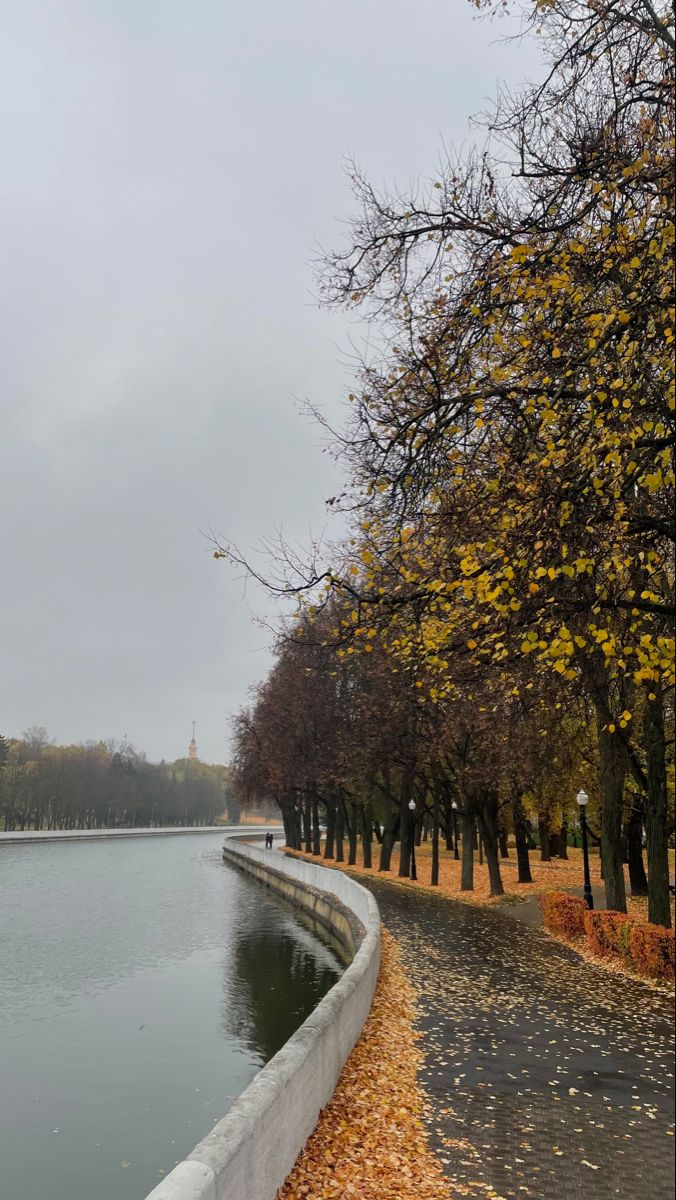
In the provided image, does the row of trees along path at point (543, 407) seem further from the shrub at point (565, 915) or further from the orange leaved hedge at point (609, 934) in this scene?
the shrub at point (565, 915)

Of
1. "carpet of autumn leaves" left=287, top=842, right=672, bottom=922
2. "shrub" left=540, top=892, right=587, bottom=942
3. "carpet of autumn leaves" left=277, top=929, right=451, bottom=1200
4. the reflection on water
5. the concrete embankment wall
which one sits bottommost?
the reflection on water

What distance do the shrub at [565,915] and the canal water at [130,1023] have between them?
17.2 feet

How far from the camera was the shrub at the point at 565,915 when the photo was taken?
16906 mm

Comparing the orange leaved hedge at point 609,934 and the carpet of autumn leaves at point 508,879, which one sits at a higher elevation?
the orange leaved hedge at point 609,934

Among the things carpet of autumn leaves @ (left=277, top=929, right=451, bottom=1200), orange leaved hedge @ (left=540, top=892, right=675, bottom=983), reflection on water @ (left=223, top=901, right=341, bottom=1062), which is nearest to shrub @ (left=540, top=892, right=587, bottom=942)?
orange leaved hedge @ (left=540, top=892, right=675, bottom=983)

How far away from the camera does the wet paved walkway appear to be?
5402mm

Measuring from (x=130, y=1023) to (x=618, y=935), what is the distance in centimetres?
917

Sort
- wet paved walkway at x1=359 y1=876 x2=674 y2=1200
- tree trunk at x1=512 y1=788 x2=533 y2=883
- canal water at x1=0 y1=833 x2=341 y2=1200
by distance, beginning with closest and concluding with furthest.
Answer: wet paved walkway at x1=359 y1=876 x2=674 y2=1200 < canal water at x1=0 y1=833 x2=341 y2=1200 < tree trunk at x1=512 y1=788 x2=533 y2=883

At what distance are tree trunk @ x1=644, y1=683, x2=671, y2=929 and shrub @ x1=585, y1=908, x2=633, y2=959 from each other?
2.34 feet

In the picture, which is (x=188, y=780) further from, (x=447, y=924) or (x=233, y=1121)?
(x=233, y=1121)

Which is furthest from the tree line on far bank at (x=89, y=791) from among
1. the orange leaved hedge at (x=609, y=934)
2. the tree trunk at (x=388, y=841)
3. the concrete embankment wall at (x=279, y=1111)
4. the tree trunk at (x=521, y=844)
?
the concrete embankment wall at (x=279, y=1111)

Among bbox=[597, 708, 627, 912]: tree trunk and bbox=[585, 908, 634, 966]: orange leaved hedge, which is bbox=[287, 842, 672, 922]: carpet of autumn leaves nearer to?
bbox=[597, 708, 627, 912]: tree trunk

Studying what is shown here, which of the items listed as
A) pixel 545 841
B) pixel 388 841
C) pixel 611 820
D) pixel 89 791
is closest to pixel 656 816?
pixel 611 820

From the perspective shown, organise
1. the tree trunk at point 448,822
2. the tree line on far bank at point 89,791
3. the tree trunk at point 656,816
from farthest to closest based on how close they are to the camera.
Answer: the tree line on far bank at point 89,791, the tree trunk at point 448,822, the tree trunk at point 656,816
